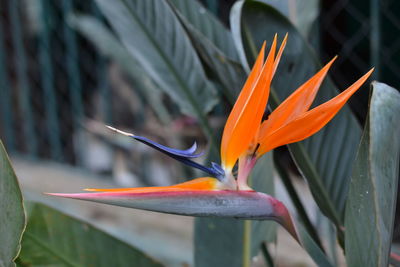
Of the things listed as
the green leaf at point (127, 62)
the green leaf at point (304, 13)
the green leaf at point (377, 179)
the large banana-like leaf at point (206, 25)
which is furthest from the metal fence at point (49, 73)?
the green leaf at point (377, 179)

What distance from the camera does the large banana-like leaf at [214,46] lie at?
2.21 feet

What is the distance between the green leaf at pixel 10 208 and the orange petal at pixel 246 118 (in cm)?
20

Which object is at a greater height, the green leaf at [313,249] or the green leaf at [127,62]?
the green leaf at [127,62]

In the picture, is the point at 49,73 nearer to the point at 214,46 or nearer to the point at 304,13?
the point at 304,13

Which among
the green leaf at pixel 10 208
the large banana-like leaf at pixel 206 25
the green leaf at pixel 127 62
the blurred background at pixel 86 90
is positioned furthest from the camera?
the blurred background at pixel 86 90

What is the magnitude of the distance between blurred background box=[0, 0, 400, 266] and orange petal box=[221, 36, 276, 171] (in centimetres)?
80

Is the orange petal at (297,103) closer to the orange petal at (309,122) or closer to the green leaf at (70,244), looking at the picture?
the orange petal at (309,122)

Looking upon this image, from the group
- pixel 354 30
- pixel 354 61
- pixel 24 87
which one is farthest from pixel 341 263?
pixel 24 87

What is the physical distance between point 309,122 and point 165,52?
1.55 feet

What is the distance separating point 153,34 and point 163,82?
3.0 inches

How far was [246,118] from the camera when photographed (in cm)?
45

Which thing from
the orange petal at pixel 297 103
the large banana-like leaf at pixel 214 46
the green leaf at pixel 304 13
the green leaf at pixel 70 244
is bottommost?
the green leaf at pixel 70 244

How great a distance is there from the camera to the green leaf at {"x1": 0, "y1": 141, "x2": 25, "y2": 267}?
20.7 inches

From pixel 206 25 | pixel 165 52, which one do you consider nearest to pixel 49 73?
pixel 165 52
